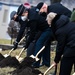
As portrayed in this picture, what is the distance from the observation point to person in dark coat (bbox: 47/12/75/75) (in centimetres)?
720

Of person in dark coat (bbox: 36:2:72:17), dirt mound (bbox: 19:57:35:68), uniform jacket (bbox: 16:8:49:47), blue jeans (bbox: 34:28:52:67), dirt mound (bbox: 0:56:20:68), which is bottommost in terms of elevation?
dirt mound (bbox: 0:56:20:68)

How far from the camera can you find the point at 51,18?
759 centimetres

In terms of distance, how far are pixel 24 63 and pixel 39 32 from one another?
3.29ft

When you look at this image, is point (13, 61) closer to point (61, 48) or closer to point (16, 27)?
point (61, 48)

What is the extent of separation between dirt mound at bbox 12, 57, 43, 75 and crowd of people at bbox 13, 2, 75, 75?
0.42 m

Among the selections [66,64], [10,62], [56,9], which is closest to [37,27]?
[56,9]

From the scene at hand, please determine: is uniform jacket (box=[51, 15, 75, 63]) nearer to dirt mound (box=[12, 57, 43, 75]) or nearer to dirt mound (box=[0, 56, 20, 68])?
dirt mound (box=[12, 57, 43, 75])

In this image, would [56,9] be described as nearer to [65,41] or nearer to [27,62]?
[27,62]

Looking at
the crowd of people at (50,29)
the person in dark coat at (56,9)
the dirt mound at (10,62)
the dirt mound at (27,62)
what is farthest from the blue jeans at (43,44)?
the person in dark coat at (56,9)

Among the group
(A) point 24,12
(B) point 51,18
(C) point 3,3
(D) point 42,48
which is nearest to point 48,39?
(D) point 42,48

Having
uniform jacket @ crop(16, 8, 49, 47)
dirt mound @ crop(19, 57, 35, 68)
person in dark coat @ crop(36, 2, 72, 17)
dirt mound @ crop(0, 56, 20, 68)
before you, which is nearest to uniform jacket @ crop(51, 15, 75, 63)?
person in dark coat @ crop(36, 2, 72, 17)

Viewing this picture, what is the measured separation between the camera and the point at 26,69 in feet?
28.4

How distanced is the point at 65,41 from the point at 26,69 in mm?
1725

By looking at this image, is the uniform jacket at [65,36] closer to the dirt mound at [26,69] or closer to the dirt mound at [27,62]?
the dirt mound at [26,69]
